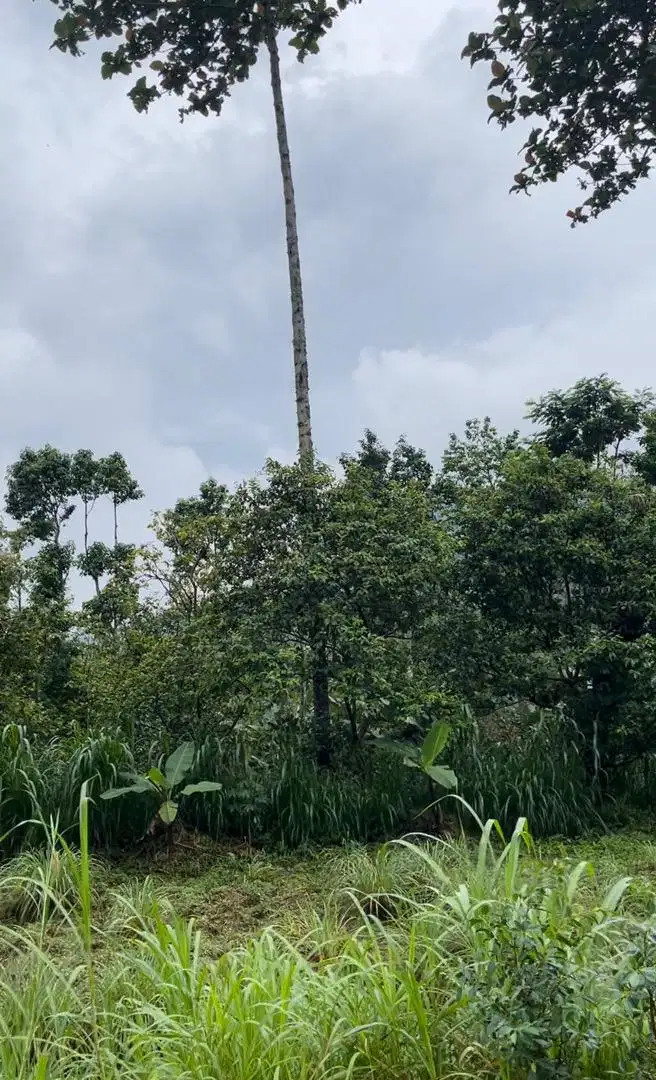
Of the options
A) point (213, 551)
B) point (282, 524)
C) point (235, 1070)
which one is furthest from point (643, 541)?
point (235, 1070)

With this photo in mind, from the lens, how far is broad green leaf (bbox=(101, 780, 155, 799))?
489 centimetres

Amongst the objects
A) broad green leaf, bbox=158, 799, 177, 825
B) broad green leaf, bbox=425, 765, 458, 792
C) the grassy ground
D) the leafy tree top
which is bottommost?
the grassy ground

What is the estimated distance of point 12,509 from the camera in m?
24.8

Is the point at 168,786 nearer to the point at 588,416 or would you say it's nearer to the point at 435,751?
the point at 435,751

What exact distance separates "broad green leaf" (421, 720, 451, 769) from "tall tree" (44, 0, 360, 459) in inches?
103

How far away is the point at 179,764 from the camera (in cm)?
527

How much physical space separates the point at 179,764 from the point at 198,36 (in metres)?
4.96

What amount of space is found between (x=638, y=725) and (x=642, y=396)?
678 cm

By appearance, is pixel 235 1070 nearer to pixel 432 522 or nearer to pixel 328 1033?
pixel 328 1033

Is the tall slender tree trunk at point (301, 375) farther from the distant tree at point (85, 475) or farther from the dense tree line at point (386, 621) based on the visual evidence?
the distant tree at point (85, 475)

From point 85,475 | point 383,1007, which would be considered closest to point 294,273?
point 383,1007

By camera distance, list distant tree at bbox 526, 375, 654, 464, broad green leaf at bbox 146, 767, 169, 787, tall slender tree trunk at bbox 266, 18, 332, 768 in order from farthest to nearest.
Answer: distant tree at bbox 526, 375, 654, 464
tall slender tree trunk at bbox 266, 18, 332, 768
broad green leaf at bbox 146, 767, 169, 787

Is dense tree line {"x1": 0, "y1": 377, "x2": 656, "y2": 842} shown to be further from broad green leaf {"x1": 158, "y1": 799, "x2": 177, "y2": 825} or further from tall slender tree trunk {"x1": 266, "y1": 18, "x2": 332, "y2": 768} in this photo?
broad green leaf {"x1": 158, "y1": 799, "x2": 177, "y2": 825}

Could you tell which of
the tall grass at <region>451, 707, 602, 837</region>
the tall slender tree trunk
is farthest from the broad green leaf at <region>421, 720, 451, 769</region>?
the tall slender tree trunk
